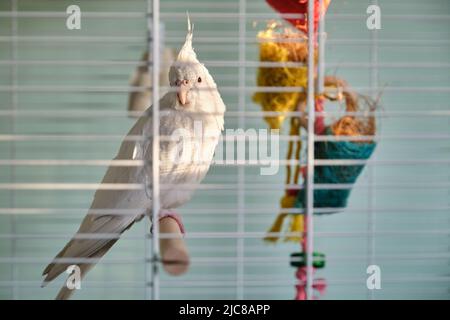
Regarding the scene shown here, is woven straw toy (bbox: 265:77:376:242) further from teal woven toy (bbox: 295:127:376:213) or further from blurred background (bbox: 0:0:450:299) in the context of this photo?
blurred background (bbox: 0:0:450:299)

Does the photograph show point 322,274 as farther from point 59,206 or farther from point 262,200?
point 59,206

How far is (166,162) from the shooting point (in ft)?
4.65

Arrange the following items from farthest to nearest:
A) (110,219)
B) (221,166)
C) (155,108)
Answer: (221,166) < (110,219) < (155,108)

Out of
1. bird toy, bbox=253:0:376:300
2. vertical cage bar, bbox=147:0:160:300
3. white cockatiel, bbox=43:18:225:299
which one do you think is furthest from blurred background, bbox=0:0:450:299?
vertical cage bar, bbox=147:0:160:300

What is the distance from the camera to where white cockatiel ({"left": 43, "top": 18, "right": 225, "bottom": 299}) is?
1387mm

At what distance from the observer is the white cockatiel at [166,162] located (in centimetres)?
139

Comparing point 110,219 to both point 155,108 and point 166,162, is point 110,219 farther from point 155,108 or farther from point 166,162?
point 155,108

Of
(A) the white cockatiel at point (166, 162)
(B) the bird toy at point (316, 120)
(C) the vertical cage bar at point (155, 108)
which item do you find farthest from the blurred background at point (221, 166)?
(C) the vertical cage bar at point (155, 108)

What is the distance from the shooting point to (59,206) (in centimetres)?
226

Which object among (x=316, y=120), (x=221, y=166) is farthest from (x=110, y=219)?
(x=221, y=166)

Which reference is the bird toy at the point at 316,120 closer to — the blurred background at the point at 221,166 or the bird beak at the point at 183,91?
the bird beak at the point at 183,91

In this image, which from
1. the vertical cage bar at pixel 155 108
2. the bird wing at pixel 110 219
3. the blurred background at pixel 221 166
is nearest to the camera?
the vertical cage bar at pixel 155 108

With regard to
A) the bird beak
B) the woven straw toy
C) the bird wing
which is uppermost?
the bird beak

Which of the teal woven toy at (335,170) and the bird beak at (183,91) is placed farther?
the teal woven toy at (335,170)
